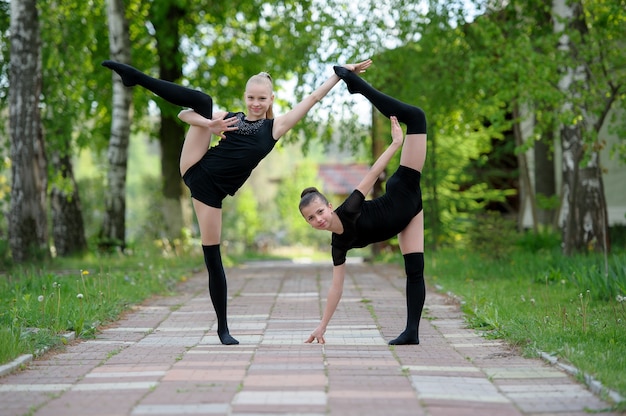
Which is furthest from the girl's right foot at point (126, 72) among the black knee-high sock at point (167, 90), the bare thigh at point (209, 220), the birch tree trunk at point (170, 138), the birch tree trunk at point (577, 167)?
the birch tree trunk at point (170, 138)

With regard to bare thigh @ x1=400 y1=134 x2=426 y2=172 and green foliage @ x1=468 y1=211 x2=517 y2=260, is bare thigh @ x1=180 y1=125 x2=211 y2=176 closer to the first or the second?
bare thigh @ x1=400 y1=134 x2=426 y2=172

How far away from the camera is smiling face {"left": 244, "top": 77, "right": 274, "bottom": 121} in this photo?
25.2 ft

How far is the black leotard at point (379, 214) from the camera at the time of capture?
7.52m

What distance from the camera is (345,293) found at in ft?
41.4

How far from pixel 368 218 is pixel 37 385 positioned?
9.07ft

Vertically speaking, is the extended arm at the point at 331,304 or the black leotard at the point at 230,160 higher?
the black leotard at the point at 230,160

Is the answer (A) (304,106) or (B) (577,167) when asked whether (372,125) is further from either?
(A) (304,106)

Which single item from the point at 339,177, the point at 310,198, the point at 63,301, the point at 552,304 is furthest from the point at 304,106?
the point at 339,177

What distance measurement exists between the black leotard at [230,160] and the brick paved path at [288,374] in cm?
119

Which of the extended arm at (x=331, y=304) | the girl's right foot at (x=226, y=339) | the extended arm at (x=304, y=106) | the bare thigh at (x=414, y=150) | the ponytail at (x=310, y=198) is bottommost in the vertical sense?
the girl's right foot at (x=226, y=339)

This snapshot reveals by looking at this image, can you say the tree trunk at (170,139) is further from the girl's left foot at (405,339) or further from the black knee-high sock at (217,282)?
the girl's left foot at (405,339)

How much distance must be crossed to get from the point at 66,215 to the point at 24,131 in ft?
18.4

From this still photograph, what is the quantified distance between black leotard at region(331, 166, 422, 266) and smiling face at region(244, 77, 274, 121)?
3.16ft

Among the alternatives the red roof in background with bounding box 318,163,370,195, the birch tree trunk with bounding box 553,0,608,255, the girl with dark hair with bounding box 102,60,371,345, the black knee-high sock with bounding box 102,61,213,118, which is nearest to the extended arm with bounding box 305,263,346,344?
the girl with dark hair with bounding box 102,60,371,345
